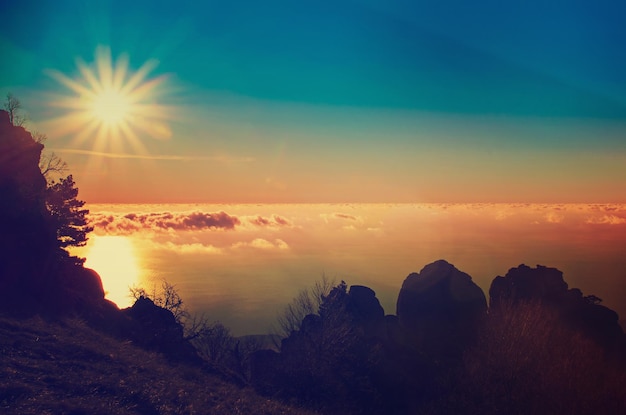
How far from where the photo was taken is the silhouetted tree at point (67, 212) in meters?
55.1

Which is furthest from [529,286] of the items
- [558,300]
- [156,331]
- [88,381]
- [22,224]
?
[88,381]

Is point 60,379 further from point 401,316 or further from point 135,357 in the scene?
point 401,316

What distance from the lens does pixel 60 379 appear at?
2514 centimetres

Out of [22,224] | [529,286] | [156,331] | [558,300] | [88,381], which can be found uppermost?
[22,224]

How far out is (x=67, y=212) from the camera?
186 ft

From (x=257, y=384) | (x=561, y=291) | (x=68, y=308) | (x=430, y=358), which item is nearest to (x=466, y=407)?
(x=257, y=384)

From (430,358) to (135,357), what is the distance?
157 ft

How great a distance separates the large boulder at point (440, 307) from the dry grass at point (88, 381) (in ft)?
178

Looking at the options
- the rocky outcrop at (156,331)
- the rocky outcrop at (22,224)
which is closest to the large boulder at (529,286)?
the rocky outcrop at (156,331)

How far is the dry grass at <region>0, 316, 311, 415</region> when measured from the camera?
22062mm

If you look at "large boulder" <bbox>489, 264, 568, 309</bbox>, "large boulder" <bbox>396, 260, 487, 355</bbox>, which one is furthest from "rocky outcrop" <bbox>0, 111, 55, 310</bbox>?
"large boulder" <bbox>489, 264, 568, 309</bbox>

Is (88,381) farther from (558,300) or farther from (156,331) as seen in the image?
→ (558,300)

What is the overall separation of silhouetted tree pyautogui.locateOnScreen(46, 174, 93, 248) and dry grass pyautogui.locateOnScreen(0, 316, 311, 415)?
19.5 m

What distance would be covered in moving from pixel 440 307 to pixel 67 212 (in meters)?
61.6
